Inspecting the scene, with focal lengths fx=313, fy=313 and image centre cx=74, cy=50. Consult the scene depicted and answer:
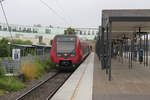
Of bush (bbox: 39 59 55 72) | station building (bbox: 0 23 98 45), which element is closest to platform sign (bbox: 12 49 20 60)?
bush (bbox: 39 59 55 72)

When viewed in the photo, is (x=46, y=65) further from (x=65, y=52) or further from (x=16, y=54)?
(x=16, y=54)

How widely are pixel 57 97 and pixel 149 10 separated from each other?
7.75m

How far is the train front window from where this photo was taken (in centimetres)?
2291

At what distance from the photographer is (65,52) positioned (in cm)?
2284

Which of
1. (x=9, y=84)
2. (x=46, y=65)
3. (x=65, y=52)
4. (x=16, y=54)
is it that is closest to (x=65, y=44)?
(x=65, y=52)

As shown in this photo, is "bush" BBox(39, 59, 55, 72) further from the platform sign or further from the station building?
the station building

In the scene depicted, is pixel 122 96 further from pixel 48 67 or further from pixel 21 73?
pixel 48 67

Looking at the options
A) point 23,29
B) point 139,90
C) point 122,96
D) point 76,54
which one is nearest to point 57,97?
point 122,96

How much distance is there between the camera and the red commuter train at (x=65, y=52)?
2264cm

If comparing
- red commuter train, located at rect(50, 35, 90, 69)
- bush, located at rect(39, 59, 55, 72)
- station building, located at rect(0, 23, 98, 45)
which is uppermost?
station building, located at rect(0, 23, 98, 45)

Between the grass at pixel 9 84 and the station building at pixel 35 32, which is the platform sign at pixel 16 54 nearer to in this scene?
the grass at pixel 9 84

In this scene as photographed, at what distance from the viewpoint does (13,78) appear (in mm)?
15016

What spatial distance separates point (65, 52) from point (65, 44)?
0.70 metres

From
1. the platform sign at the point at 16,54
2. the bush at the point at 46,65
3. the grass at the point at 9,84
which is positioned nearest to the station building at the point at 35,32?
the bush at the point at 46,65
